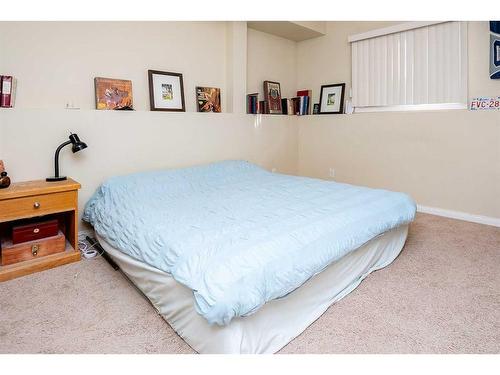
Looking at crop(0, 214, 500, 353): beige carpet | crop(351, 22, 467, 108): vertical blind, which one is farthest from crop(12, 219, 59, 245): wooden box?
crop(351, 22, 467, 108): vertical blind

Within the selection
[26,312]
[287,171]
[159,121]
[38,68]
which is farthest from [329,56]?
[26,312]

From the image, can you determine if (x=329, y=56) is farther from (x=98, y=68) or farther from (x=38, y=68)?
(x=38, y=68)

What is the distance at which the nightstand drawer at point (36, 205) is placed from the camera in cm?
211

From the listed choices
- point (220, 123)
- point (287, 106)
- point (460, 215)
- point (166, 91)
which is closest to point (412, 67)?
point (287, 106)

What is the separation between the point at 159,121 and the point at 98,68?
2.19ft

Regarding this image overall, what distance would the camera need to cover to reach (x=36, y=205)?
221 cm

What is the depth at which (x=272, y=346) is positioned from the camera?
4.84ft

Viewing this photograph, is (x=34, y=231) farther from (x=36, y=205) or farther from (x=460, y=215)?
(x=460, y=215)

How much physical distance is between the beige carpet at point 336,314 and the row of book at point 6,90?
1250 millimetres

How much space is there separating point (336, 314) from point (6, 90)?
2.67 meters

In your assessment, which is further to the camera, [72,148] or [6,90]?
[72,148]

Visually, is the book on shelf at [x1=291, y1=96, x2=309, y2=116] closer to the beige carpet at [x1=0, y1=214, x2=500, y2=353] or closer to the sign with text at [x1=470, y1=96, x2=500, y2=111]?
the sign with text at [x1=470, y1=96, x2=500, y2=111]

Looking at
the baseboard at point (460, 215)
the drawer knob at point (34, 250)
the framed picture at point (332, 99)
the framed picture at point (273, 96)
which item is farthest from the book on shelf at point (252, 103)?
the drawer knob at point (34, 250)

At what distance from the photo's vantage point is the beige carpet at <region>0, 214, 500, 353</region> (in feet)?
4.97
